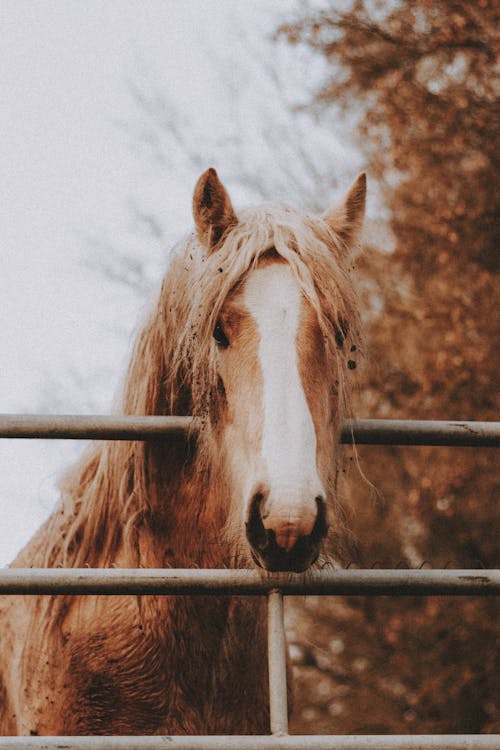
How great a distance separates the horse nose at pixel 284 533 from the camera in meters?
2.17

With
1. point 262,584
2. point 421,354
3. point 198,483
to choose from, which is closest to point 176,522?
point 198,483

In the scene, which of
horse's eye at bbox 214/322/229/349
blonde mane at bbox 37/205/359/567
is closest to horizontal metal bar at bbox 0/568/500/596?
blonde mane at bbox 37/205/359/567

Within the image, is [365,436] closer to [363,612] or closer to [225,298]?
[225,298]

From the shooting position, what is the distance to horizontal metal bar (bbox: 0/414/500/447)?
2.37m

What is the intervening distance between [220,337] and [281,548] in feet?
2.55

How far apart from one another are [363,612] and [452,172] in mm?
4937

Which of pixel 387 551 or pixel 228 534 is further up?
pixel 228 534

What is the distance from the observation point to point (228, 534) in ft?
9.06

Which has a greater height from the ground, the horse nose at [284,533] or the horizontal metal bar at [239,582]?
the horse nose at [284,533]

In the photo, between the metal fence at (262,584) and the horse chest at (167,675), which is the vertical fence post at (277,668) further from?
the horse chest at (167,675)

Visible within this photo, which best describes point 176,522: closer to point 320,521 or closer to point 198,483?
point 198,483

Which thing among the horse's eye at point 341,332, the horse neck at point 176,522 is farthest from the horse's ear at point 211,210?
the horse neck at point 176,522

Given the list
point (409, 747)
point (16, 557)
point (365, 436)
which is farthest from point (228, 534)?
point (16, 557)

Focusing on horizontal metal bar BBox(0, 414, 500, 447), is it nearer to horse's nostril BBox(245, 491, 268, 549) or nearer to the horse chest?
horse's nostril BBox(245, 491, 268, 549)
